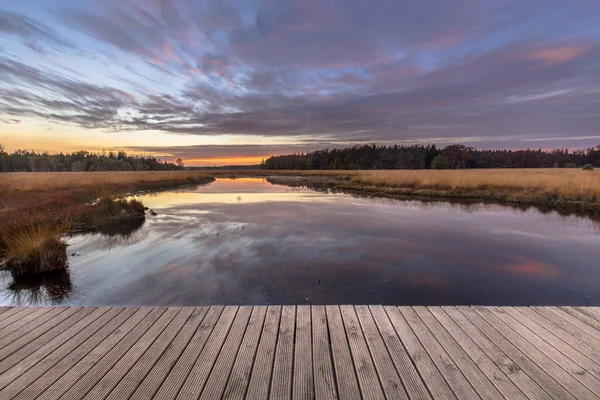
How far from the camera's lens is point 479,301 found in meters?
6.21

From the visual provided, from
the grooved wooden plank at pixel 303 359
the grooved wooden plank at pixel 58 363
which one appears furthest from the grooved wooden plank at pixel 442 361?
the grooved wooden plank at pixel 58 363

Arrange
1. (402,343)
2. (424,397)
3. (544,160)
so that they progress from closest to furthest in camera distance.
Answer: (424,397) → (402,343) → (544,160)

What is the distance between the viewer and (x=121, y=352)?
296cm

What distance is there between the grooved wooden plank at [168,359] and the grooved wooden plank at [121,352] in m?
0.29

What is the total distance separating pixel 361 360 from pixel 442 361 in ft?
2.47

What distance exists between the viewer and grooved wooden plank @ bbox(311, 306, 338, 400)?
2379mm

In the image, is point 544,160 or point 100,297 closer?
point 100,297

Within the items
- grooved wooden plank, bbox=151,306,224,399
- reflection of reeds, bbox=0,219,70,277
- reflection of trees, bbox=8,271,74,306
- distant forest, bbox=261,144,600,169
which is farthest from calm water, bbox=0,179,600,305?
distant forest, bbox=261,144,600,169

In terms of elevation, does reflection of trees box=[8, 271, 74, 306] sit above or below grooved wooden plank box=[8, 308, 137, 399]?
below

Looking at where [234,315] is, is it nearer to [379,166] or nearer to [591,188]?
[591,188]

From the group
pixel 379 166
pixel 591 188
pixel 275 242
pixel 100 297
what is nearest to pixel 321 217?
pixel 275 242

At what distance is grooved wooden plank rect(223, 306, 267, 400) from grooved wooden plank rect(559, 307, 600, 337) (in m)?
3.87

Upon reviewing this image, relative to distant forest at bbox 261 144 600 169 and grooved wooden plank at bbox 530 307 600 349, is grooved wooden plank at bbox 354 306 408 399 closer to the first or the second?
grooved wooden plank at bbox 530 307 600 349

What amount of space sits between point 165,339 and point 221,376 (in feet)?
3.27
